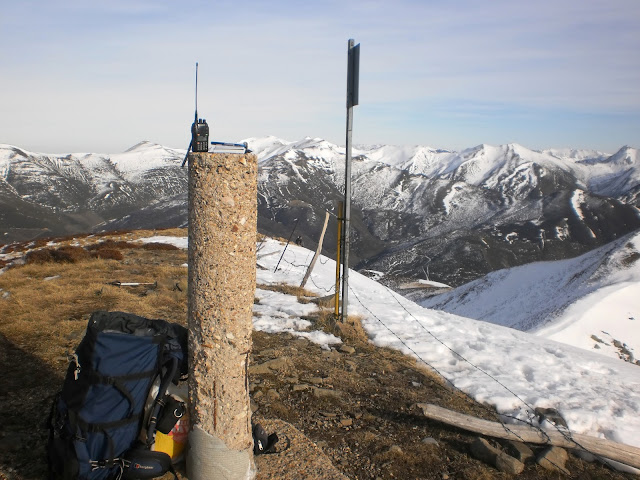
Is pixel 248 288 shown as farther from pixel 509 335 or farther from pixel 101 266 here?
pixel 101 266

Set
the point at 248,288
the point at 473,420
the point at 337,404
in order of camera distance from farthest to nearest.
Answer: the point at 337,404 < the point at 473,420 < the point at 248,288

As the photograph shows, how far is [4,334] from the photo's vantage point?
733 cm

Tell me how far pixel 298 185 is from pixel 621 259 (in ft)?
519

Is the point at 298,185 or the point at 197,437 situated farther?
the point at 298,185

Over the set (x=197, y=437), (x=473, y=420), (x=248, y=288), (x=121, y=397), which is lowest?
(x=473, y=420)

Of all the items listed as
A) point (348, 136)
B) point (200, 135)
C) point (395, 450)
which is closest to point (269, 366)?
point (395, 450)

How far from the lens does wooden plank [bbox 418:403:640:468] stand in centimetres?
516

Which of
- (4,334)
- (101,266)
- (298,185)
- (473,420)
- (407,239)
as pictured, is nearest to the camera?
(473,420)

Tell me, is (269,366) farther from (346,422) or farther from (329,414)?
(346,422)

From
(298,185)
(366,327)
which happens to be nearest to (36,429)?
(366,327)

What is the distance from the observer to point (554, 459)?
5.09 meters

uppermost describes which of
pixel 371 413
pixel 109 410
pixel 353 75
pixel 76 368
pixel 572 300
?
pixel 353 75

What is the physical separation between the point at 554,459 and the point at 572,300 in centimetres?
2605

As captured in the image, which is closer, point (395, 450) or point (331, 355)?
point (395, 450)
